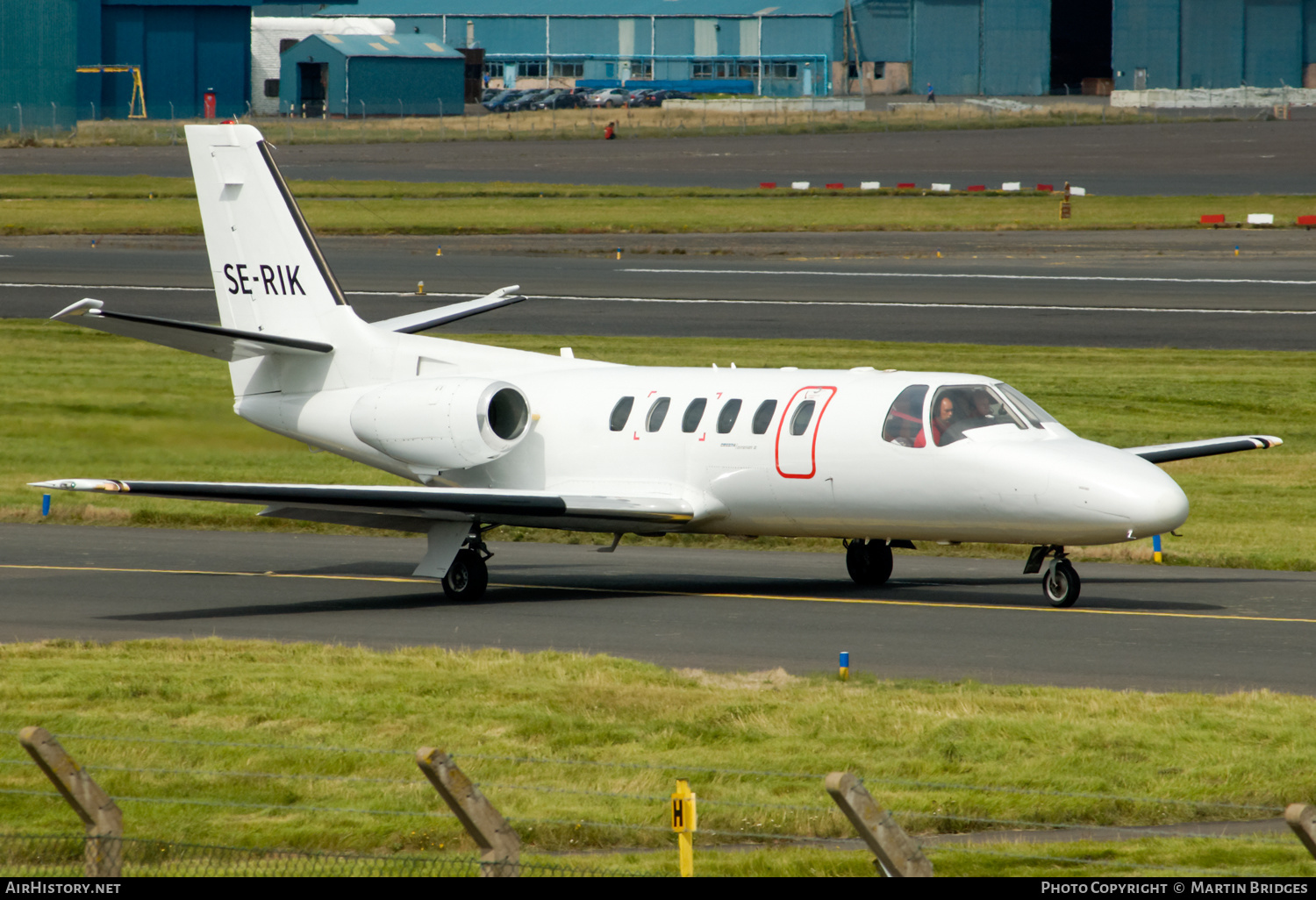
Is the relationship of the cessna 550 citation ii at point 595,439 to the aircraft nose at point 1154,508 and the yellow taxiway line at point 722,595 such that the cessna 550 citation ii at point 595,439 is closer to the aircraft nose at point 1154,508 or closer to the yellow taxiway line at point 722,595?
the aircraft nose at point 1154,508

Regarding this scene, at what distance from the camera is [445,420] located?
23016 mm

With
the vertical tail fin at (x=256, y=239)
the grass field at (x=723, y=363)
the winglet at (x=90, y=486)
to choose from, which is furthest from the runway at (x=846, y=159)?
the winglet at (x=90, y=486)

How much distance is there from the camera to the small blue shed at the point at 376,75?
4653 inches

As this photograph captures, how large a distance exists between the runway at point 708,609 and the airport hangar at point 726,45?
8984cm

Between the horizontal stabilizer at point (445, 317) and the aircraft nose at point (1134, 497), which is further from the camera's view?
the horizontal stabilizer at point (445, 317)

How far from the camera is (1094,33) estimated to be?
138 meters

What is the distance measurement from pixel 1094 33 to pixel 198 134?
122863 millimetres

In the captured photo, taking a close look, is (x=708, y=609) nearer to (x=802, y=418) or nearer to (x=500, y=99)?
(x=802, y=418)

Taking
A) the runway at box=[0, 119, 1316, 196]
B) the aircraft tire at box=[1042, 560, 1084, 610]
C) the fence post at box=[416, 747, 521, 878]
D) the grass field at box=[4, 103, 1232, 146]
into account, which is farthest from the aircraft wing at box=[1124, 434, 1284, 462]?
the grass field at box=[4, 103, 1232, 146]

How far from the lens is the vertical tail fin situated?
25.3 m

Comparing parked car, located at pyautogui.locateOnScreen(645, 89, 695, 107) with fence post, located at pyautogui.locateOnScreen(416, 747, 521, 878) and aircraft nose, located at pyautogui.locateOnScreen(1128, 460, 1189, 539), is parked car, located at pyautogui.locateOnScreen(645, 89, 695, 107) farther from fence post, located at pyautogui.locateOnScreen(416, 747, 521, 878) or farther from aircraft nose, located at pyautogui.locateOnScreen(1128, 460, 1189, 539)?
fence post, located at pyautogui.locateOnScreen(416, 747, 521, 878)

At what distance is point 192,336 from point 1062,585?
1167 cm

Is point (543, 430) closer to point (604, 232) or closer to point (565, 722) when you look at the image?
point (565, 722)
